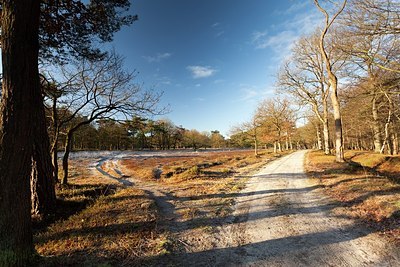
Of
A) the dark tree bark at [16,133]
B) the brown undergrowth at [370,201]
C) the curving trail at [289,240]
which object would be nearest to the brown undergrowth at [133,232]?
the curving trail at [289,240]

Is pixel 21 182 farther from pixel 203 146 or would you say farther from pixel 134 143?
pixel 203 146

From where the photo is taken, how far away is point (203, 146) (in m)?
94.2

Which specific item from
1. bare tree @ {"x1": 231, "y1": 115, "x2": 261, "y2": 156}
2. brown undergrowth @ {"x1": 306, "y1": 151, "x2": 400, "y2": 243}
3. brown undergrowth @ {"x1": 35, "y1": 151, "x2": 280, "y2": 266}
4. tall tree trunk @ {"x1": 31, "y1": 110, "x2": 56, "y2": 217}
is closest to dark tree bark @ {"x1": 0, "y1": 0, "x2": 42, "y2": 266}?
brown undergrowth @ {"x1": 35, "y1": 151, "x2": 280, "y2": 266}

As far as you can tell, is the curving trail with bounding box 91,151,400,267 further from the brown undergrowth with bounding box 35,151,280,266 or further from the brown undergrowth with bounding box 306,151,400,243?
the brown undergrowth with bounding box 306,151,400,243

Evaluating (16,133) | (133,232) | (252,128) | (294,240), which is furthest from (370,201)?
(252,128)

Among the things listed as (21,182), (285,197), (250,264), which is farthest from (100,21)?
(285,197)

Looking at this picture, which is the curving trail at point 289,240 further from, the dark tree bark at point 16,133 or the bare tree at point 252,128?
the bare tree at point 252,128

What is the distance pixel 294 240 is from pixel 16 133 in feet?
19.8

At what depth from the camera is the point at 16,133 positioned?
12.0ft

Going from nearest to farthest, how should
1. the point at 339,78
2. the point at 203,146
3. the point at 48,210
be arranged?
the point at 48,210, the point at 339,78, the point at 203,146

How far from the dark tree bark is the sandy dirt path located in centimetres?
309

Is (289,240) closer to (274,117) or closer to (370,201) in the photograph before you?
(370,201)

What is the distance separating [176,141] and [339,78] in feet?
244

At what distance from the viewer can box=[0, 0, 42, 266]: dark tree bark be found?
346cm
